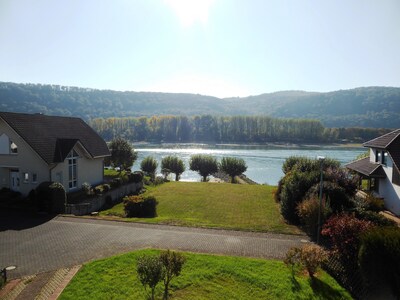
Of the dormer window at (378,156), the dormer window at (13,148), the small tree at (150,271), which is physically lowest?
the small tree at (150,271)

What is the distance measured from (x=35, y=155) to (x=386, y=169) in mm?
30763

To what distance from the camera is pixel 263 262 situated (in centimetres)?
1349

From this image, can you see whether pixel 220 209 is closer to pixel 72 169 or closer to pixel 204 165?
pixel 72 169

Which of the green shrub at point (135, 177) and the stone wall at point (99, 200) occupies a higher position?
the green shrub at point (135, 177)

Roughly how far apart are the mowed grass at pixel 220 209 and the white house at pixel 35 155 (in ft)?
18.8

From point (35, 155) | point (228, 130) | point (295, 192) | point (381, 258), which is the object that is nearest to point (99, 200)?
point (35, 155)

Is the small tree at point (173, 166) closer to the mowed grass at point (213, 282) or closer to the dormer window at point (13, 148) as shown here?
the dormer window at point (13, 148)

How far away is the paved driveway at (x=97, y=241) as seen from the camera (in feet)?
46.0

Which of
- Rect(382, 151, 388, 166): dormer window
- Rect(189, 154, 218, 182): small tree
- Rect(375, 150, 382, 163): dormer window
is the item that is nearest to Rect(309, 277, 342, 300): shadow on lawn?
Rect(382, 151, 388, 166): dormer window

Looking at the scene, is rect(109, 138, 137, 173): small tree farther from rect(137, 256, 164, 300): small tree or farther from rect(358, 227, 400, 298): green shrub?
rect(358, 227, 400, 298): green shrub

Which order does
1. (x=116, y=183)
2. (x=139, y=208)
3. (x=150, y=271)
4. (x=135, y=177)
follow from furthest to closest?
1. (x=135, y=177)
2. (x=116, y=183)
3. (x=139, y=208)
4. (x=150, y=271)

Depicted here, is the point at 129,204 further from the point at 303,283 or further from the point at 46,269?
the point at 303,283

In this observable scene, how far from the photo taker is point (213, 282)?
11734 millimetres

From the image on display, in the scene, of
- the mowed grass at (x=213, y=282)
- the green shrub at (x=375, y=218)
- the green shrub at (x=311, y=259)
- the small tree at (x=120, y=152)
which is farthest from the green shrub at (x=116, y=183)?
the green shrub at (x=311, y=259)
